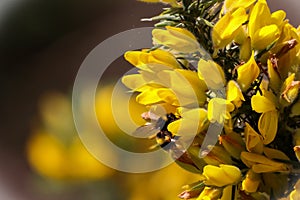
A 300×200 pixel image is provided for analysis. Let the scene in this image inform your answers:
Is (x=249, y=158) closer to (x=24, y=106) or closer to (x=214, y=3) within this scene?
(x=214, y=3)

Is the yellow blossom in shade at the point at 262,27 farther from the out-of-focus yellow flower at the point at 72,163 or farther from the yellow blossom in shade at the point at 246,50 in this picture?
the out-of-focus yellow flower at the point at 72,163

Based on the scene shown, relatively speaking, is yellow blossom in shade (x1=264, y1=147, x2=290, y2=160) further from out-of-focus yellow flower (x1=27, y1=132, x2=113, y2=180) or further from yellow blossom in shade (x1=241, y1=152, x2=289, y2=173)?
out-of-focus yellow flower (x1=27, y1=132, x2=113, y2=180)

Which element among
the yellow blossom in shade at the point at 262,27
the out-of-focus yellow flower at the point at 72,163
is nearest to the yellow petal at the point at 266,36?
the yellow blossom in shade at the point at 262,27

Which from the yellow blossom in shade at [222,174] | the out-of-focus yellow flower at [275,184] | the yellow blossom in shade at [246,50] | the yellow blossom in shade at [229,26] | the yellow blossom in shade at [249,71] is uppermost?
the yellow blossom in shade at [229,26]

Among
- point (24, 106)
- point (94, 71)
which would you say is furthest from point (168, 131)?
point (24, 106)

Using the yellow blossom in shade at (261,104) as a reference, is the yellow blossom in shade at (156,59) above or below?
above

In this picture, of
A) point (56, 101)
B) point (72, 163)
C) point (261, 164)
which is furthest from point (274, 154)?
point (56, 101)

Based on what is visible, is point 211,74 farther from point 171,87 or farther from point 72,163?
point 72,163
